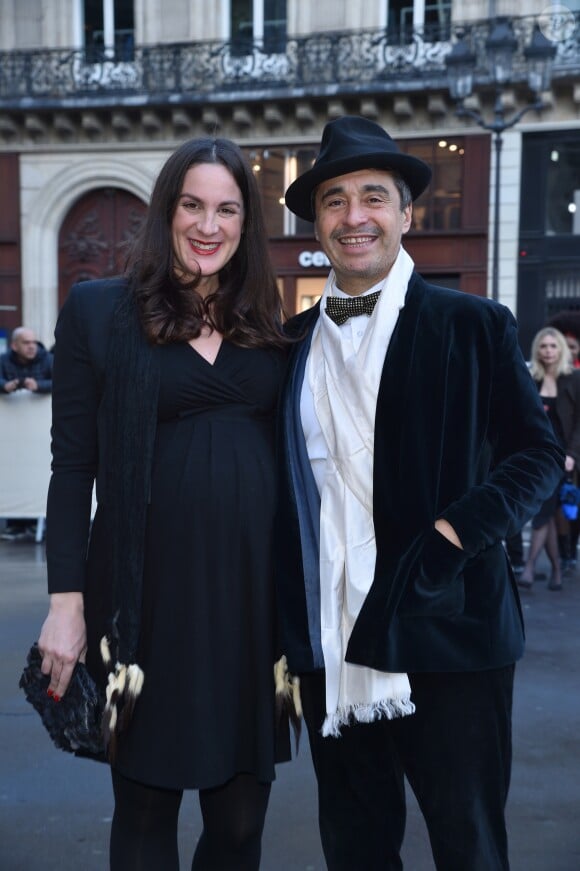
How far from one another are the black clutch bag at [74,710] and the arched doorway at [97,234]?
64.9 ft

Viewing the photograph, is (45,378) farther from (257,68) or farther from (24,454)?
(257,68)

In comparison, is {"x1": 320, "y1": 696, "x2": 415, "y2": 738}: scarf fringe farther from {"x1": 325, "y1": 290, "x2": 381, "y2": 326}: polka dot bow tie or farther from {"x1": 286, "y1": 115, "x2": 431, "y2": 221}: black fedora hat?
{"x1": 286, "y1": 115, "x2": 431, "y2": 221}: black fedora hat

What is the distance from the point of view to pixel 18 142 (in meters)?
21.9

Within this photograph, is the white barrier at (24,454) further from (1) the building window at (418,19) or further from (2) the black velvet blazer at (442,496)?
(1) the building window at (418,19)

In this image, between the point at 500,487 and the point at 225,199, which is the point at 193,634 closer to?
Answer: the point at 500,487

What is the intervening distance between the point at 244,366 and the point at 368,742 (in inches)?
39.5

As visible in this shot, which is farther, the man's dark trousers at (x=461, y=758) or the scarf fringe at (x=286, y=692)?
the scarf fringe at (x=286, y=692)

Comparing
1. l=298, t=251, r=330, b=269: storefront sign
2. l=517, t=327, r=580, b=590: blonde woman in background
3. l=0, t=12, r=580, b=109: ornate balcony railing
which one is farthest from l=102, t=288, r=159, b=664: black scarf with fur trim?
l=0, t=12, r=580, b=109: ornate balcony railing

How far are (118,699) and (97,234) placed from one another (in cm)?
2030

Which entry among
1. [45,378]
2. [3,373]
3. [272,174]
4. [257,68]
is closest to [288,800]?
[45,378]

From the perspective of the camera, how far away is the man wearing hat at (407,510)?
227 cm

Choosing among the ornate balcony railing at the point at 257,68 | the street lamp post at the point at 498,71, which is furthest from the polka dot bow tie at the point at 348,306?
the ornate balcony railing at the point at 257,68

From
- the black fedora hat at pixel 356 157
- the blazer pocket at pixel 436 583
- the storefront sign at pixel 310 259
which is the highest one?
the storefront sign at pixel 310 259

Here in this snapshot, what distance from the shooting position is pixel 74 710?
2350 mm
